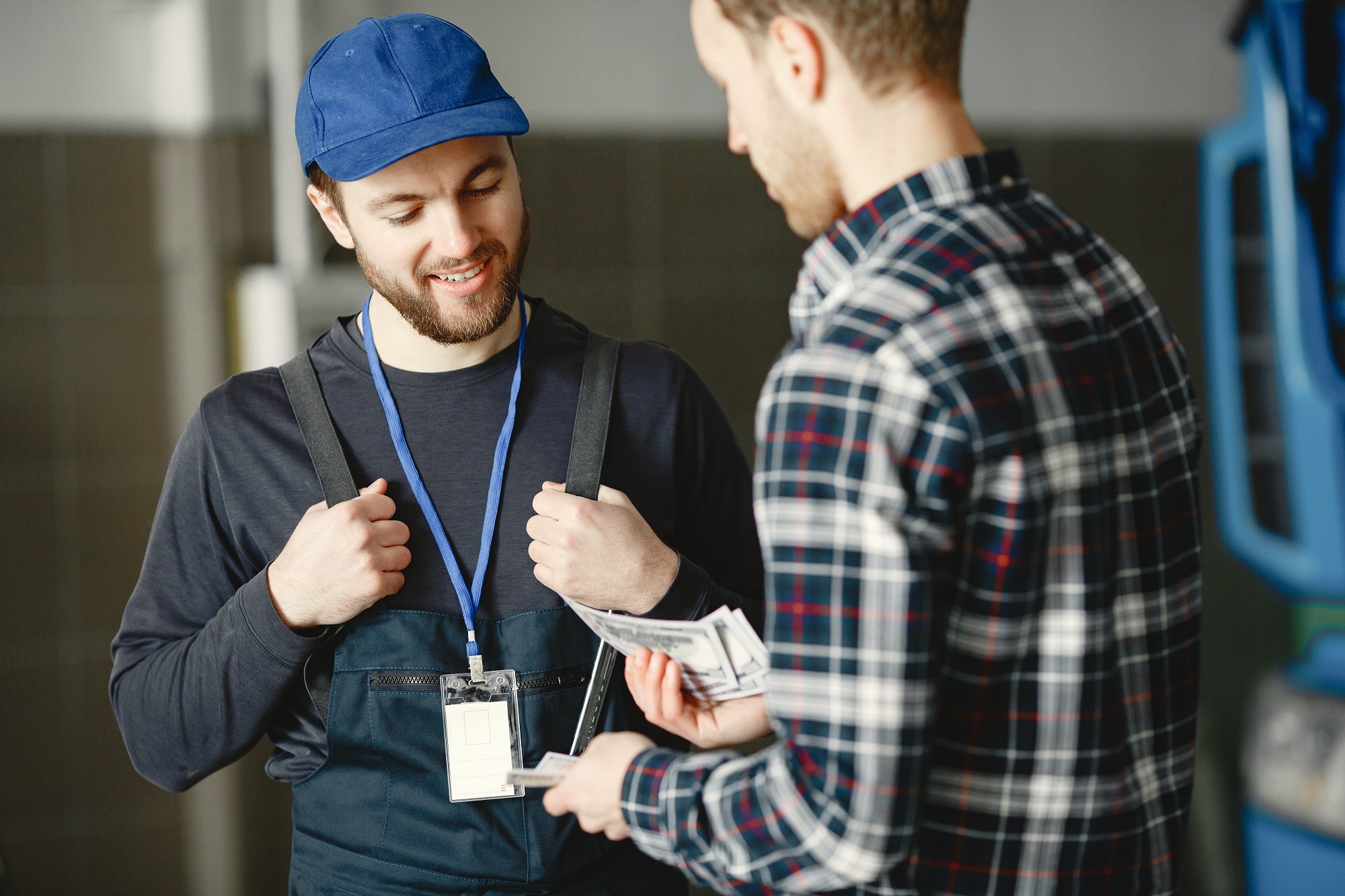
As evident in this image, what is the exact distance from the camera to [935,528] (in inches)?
33.4

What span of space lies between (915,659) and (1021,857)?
0.22 m

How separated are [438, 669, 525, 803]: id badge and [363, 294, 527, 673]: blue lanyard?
3 centimetres

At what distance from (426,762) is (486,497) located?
33 cm

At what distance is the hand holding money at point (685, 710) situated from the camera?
4.04 ft

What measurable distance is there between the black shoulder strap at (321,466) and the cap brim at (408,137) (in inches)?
11.0

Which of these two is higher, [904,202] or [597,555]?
[904,202]

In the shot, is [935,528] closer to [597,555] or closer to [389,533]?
[597,555]

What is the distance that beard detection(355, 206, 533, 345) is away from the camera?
56.1 inches

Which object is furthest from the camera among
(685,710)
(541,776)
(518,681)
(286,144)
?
(286,144)

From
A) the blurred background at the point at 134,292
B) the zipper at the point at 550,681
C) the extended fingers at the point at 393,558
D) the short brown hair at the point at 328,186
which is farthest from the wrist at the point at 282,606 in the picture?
the blurred background at the point at 134,292

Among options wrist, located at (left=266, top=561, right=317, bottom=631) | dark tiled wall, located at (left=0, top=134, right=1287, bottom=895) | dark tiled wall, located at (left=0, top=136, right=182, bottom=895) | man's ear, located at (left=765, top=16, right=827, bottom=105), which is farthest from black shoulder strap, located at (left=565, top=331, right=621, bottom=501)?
dark tiled wall, located at (left=0, top=136, right=182, bottom=895)

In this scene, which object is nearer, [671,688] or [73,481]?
[671,688]

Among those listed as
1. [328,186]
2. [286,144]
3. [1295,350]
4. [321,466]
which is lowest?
[321,466]

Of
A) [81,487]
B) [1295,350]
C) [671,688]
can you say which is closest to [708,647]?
[671,688]
